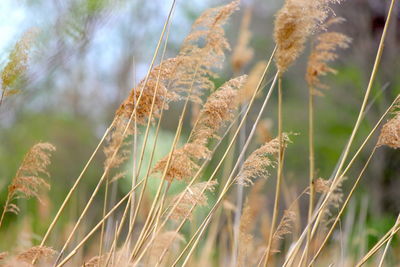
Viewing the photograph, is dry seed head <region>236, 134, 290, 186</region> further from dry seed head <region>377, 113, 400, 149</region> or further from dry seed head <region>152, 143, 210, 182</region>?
dry seed head <region>377, 113, 400, 149</region>

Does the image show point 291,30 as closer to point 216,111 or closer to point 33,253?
point 216,111

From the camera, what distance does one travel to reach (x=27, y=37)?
4.71ft

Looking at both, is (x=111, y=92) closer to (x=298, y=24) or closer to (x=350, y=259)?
(x=350, y=259)

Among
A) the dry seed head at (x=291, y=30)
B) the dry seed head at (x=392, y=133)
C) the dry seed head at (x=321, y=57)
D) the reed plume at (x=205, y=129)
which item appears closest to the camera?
the dry seed head at (x=291, y=30)

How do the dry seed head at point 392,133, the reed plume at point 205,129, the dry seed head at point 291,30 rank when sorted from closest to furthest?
the dry seed head at point 291,30 → the dry seed head at point 392,133 → the reed plume at point 205,129

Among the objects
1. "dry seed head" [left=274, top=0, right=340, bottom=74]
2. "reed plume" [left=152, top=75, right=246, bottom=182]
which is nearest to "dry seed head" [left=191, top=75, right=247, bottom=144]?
"reed plume" [left=152, top=75, right=246, bottom=182]

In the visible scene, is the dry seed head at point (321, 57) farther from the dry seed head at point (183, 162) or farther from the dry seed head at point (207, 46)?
the dry seed head at point (183, 162)

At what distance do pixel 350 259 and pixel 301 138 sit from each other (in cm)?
675

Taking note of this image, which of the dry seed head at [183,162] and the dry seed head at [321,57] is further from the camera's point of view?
the dry seed head at [321,57]

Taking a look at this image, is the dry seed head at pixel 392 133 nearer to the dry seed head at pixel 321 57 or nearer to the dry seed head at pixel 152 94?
the dry seed head at pixel 321 57

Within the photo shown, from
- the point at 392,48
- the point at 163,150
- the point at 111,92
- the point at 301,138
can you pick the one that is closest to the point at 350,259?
the point at 392,48

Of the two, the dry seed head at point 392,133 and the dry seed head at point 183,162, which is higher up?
the dry seed head at point 392,133

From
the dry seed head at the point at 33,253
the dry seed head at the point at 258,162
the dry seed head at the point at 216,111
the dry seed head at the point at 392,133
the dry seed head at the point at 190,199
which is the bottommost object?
the dry seed head at the point at 33,253

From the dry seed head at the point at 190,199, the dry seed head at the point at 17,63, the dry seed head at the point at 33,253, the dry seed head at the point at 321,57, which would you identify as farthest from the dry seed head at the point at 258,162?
the dry seed head at the point at 17,63
